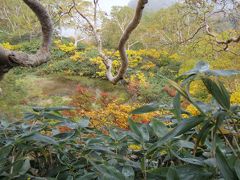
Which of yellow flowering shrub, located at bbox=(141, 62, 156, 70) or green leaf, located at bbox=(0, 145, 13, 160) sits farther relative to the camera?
yellow flowering shrub, located at bbox=(141, 62, 156, 70)

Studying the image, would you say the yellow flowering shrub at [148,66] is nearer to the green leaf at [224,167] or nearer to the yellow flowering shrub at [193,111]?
the yellow flowering shrub at [193,111]

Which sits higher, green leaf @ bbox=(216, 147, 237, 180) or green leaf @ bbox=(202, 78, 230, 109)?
green leaf @ bbox=(202, 78, 230, 109)

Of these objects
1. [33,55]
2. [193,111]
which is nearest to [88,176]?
[33,55]

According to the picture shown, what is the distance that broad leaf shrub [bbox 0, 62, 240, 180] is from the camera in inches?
→ 18.1

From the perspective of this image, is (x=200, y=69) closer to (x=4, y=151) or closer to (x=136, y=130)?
(x=136, y=130)

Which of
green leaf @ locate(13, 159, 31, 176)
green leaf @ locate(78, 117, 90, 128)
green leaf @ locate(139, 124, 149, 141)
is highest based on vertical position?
green leaf @ locate(139, 124, 149, 141)

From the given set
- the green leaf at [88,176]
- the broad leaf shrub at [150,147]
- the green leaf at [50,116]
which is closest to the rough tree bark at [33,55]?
the broad leaf shrub at [150,147]

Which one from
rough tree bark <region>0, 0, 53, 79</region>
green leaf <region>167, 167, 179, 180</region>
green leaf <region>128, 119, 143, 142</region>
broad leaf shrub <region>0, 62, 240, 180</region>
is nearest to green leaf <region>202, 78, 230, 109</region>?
broad leaf shrub <region>0, 62, 240, 180</region>

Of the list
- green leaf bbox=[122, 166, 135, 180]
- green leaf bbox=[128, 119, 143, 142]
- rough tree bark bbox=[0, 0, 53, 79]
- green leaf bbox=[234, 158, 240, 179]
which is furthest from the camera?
rough tree bark bbox=[0, 0, 53, 79]

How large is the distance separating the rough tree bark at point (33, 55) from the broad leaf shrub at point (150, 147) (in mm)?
475

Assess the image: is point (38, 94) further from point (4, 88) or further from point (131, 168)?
point (131, 168)

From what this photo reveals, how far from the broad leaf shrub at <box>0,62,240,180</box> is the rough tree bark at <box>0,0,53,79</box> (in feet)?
1.56

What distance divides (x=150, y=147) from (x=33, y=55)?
113 centimetres

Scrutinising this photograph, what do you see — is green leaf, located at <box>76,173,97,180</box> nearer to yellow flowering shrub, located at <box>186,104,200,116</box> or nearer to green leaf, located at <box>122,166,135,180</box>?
green leaf, located at <box>122,166,135,180</box>
